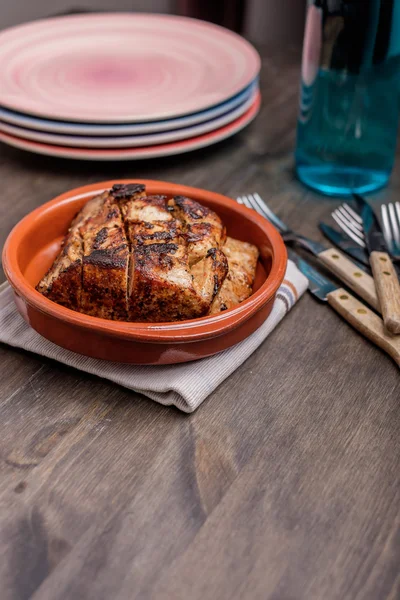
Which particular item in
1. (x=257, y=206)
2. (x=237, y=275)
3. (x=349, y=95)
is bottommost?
(x=257, y=206)

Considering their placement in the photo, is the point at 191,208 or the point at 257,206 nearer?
the point at 191,208

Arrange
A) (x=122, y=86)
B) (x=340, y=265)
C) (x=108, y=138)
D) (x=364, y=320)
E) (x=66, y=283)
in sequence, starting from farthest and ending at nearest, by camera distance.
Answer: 1. (x=122, y=86)
2. (x=108, y=138)
3. (x=340, y=265)
4. (x=364, y=320)
5. (x=66, y=283)

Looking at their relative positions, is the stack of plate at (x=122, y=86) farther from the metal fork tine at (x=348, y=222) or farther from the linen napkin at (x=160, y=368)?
the linen napkin at (x=160, y=368)

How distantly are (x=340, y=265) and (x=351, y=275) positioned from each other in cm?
3

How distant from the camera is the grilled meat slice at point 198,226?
→ 0.94 meters

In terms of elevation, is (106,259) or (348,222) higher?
(106,259)

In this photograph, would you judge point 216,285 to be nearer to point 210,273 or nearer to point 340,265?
point 210,273

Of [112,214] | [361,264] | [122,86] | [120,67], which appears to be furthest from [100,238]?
[120,67]

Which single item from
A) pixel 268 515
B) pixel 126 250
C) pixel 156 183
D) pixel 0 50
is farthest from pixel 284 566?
pixel 0 50

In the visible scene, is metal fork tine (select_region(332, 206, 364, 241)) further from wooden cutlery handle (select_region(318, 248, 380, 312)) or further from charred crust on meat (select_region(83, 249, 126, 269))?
charred crust on meat (select_region(83, 249, 126, 269))

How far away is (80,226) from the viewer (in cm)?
100

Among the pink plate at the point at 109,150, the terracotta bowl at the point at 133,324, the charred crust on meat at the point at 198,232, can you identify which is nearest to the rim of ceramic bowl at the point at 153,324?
the terracotta bowl at the point at 133,324

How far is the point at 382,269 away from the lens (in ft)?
3.51

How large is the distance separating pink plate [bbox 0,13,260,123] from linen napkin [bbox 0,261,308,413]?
58cm
